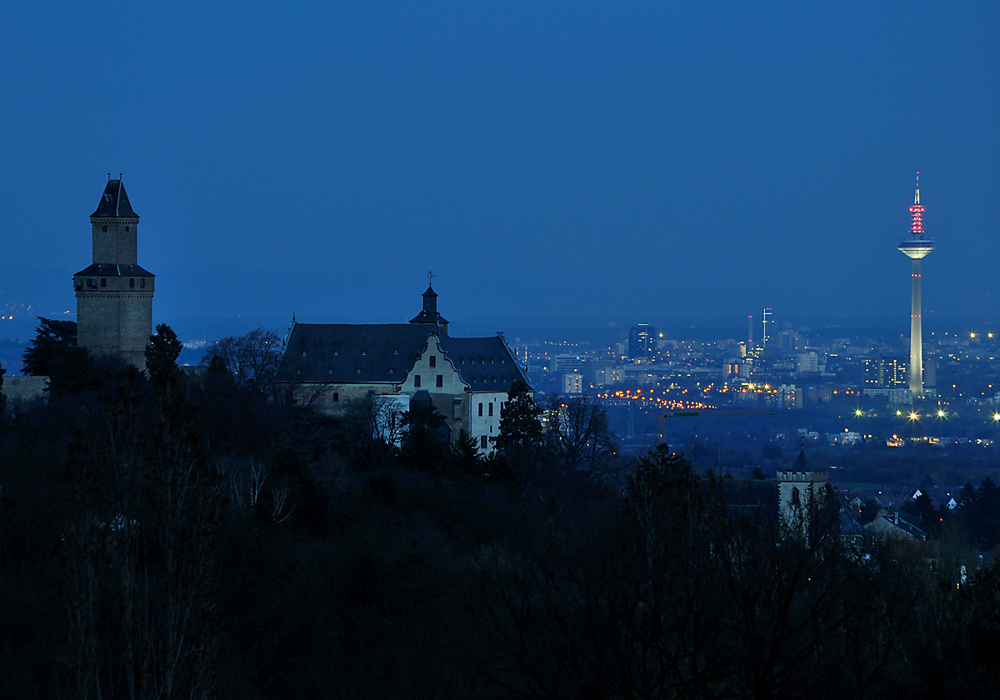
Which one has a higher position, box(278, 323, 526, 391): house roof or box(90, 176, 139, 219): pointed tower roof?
box(90, 176, 139, 219): pointed tower roof

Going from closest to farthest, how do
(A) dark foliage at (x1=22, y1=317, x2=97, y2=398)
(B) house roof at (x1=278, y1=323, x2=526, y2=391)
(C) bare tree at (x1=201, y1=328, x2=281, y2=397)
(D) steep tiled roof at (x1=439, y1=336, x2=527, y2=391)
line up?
1. (A) dark foliage at (x1=22, y1=317, x2=97, y2=398)
2. (C) bare tree at (x1=201, y1=328, x2=281, y2=397)
3. (B) house roof at (x1=278, y1=323, x2=526, y2=391)
4. (D) steep tiled roof at (x1=439, y1=336, x2=527, y2=391)

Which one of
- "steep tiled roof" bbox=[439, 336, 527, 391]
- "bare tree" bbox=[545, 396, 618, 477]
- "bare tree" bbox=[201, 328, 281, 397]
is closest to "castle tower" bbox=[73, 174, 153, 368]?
"bare tree" bbox=[201, 328, 281, 397]

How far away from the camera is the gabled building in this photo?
2517 inches

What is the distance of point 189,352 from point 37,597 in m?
78.5

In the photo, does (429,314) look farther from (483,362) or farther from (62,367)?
(62,367)

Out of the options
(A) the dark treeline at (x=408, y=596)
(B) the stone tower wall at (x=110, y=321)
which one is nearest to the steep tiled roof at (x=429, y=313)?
(B) the stone tower wall at (x=110, y=321)

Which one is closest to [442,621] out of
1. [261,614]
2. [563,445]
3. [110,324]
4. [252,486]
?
[261,614]

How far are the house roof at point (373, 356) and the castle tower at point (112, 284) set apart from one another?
857 centimetres

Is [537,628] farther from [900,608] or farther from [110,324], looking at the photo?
[110,324]

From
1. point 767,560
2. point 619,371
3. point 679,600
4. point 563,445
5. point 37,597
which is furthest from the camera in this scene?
point 619,371

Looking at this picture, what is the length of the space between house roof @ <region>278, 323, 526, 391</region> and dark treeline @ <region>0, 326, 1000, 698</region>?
90.0 feet

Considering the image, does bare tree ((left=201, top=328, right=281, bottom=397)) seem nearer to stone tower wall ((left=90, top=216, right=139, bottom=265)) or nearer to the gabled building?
the gabled building

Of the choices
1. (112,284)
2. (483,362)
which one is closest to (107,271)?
(112,284)

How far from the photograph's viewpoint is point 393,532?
104ft
